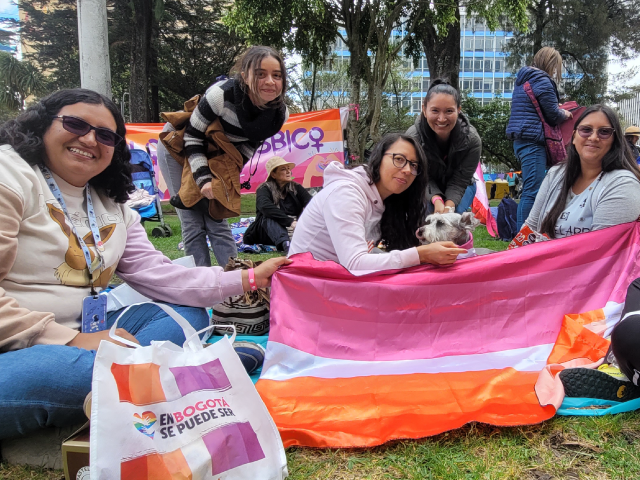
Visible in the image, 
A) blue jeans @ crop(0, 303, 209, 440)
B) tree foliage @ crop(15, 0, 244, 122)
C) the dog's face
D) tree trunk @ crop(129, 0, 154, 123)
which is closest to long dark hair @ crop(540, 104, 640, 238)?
the dog's face

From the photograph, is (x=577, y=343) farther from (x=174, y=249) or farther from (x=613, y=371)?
(x=174, y=249)

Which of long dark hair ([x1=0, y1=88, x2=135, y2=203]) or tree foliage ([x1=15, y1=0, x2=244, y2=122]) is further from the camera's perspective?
tree foliage ([x1=15, y1=0, x2=244, y2=122])

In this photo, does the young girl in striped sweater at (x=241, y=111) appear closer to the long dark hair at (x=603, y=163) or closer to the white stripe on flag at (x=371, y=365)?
the white stripe on flag at (x=371, y=365)

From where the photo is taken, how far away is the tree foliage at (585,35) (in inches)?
842

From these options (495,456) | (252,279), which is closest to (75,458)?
(252,279)

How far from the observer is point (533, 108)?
15.0 feet

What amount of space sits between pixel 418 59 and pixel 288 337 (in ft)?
51.5

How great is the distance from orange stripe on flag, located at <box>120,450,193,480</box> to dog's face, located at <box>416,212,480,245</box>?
7.01ft

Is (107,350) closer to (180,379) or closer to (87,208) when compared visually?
(180,379)

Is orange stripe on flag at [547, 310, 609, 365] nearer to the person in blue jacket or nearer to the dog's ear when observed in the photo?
the dog's ear

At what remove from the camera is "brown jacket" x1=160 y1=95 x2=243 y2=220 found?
3.38 m

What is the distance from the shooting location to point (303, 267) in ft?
8.29

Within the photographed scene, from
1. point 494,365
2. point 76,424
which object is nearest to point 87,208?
point 76,424

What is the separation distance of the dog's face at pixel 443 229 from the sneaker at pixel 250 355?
1.30 m
